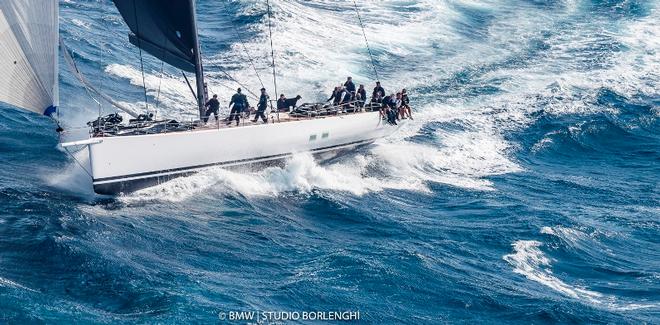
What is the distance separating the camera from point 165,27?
2514cm

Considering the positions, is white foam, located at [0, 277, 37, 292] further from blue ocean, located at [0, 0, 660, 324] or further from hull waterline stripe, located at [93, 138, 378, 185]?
hull waterline stripe, located at [93, 138, 378, 185]

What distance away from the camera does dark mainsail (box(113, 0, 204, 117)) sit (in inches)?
971

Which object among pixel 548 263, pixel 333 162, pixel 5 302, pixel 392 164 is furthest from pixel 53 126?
pixel 548 263

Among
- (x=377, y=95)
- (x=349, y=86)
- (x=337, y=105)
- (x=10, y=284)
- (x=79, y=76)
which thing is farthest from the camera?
(x=377, y=95)

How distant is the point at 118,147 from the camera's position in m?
23.0

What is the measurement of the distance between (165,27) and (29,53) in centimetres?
595

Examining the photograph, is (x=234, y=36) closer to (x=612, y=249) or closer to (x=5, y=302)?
(x=612, y=249)

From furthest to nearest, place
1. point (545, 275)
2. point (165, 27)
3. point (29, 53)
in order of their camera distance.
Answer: point (165, 27)
point (545, 275)
point (29, 53)

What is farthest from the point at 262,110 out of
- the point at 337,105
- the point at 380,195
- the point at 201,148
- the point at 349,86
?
the point at 349,86

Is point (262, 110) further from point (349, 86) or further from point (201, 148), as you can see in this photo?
point (349, 86)

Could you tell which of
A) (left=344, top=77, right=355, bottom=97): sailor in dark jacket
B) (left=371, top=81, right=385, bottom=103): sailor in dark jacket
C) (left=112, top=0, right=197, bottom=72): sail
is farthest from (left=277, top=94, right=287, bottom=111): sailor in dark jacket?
(left=112, top=0, right=197, bottom=72): sail

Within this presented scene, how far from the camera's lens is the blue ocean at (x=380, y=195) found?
18328 millimetres

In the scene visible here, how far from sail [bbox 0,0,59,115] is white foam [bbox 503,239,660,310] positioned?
37.4 ft

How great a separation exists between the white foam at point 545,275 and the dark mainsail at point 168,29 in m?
9.81
